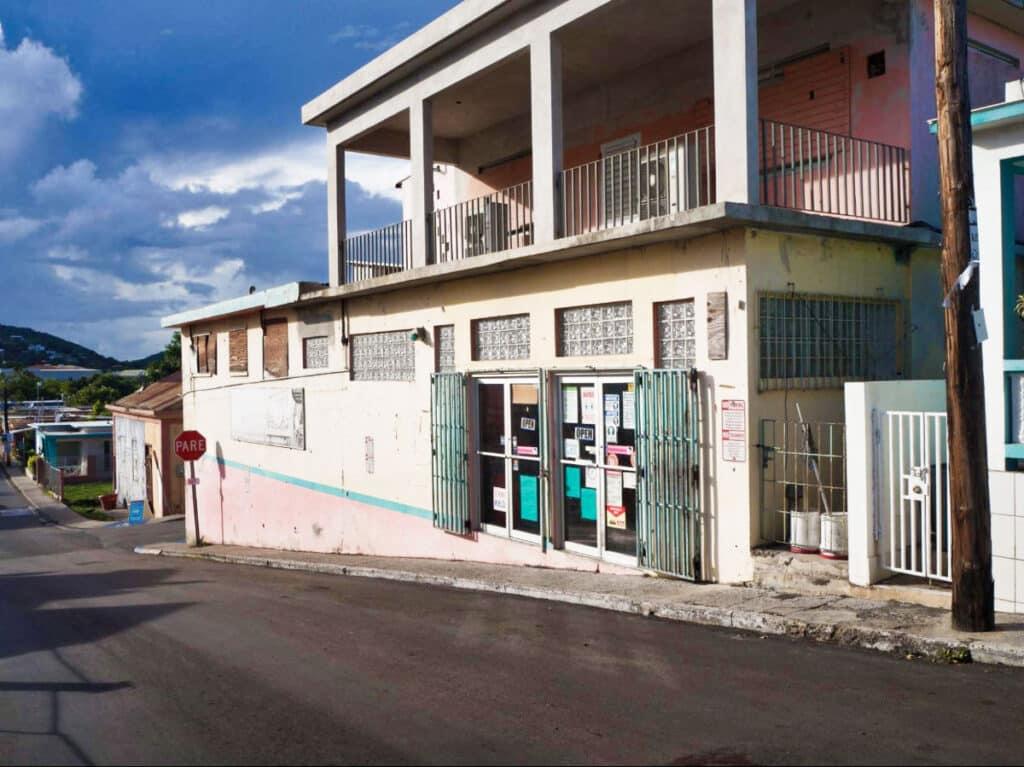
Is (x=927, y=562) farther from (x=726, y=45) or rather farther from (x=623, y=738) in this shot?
(x=726, y=45)

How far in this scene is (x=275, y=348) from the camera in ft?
60.7

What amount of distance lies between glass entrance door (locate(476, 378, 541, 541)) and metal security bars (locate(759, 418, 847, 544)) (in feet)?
10.7

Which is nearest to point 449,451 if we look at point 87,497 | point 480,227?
point 480,227

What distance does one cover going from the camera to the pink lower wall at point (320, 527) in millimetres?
12414

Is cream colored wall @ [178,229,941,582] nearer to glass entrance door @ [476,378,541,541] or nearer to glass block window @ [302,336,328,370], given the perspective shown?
glass entrance door @ [476,378,541,541]

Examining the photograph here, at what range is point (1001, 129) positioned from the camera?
7.57m

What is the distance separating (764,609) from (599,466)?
3.10 metres

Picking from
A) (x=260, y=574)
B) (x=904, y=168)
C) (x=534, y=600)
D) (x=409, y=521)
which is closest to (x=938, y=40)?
(x=904, y=168)

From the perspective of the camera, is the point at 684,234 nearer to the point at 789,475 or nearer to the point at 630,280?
the point at 630,280

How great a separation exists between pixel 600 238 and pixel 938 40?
12.6ft

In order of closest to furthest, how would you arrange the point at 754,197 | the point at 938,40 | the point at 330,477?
the point at 938,40
the point at 754,197
the point at 330,477

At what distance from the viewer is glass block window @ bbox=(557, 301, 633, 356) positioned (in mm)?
10180

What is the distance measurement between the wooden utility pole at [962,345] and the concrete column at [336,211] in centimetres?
1116

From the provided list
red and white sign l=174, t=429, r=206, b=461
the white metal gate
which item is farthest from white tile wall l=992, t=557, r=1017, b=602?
red and white sign l=174, t=429, r=206, b=461
